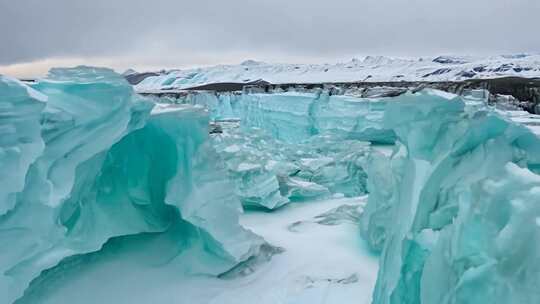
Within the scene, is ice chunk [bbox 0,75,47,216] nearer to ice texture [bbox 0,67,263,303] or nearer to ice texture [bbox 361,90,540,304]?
ice texture [bbox 0,67,263,303]

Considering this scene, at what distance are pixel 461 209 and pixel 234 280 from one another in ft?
8.04

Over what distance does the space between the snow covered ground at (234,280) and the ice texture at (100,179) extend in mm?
204

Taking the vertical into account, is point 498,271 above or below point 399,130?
below

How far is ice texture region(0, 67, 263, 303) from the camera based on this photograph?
334 cm

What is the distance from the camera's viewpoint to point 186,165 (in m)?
4.71

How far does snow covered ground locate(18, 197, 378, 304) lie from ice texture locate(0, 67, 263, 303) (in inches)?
8.0

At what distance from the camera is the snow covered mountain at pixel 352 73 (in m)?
55.0

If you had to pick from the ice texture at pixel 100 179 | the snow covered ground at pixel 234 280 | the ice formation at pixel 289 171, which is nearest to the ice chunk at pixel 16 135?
the ice texture at pixel 100 179

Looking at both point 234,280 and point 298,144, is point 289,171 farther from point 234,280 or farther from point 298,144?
point 298,144

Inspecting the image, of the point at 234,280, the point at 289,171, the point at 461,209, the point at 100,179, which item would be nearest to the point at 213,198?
the point at 234,280

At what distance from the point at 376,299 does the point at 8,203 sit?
2.55 m

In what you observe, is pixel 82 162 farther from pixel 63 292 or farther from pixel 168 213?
pixel 168 213

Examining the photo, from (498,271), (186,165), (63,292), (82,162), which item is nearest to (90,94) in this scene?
(82,162)

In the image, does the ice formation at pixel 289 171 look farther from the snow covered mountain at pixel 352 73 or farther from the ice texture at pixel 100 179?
the snow covered mountain at pixel 352 73
